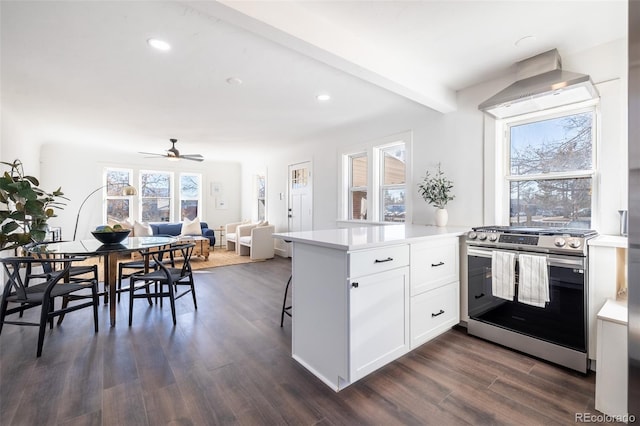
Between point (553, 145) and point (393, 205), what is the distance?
200 cm

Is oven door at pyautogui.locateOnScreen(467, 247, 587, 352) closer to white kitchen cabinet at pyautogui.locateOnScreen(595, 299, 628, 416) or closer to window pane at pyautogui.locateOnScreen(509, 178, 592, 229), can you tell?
white kitchen cabinet at pyautogui.locateOnScreen(595, 299, 628, 416)

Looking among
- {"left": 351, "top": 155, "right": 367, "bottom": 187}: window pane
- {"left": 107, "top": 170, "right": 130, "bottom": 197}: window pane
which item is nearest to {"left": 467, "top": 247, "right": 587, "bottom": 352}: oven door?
{"left": 351, "top": 155, "right": 367, "bottom": 187}: window pane

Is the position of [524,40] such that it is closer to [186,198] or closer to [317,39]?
[317,39]

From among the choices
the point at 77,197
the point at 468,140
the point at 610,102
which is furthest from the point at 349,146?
the point at 77,197

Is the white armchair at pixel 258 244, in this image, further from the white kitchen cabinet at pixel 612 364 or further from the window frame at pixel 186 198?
the white kitchen cabinet at pixel 612 364

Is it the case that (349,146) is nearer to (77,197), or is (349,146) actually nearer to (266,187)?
(266,187)

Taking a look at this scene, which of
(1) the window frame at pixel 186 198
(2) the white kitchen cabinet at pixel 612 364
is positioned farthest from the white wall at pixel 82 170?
(2) the white kitchen cabinet at pixel 612 364

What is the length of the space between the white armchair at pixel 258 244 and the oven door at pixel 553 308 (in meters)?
4.39

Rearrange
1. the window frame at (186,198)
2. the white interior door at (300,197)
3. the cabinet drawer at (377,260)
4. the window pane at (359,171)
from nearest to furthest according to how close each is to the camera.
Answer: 1. the cabinet drawer at (377,260)
2. the window pane at (359,171)
3. the white interior door at (300,197)
4. the window frame at (186,198)

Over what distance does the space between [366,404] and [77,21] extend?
10.6ft

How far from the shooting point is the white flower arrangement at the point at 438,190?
3225mm

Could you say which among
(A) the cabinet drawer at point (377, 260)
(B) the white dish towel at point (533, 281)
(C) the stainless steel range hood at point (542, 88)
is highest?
(C) the stainless steel range hood at point (542, 88)

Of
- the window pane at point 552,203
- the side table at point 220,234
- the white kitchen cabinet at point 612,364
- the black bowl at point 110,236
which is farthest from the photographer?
the side table at point 220,234

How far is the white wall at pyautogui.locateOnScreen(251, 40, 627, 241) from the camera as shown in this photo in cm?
217
